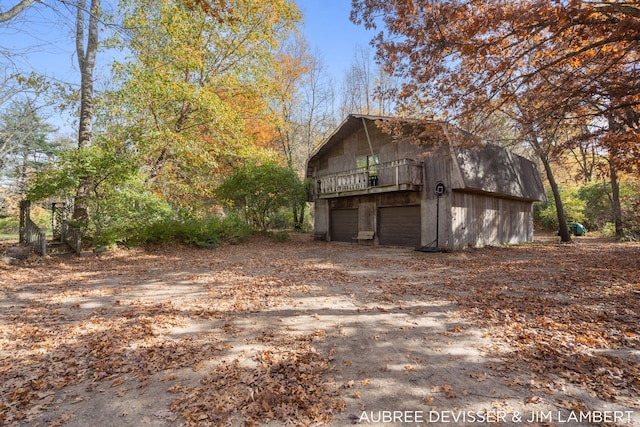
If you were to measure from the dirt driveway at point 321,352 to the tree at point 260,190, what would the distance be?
943 cm

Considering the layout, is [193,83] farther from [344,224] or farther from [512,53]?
[512,53]

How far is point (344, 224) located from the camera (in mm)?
17141

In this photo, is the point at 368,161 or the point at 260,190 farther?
the point at 260,190

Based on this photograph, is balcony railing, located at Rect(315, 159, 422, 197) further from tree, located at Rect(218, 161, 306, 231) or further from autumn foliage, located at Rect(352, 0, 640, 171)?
autumn foliage, located at Rect(352, 0, 640, 171)

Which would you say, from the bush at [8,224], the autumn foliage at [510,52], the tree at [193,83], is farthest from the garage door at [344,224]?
the bush at [8,224]

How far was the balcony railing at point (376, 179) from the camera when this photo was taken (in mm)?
13023

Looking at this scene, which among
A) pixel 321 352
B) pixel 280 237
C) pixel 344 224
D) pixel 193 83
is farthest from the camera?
pixel 344 224

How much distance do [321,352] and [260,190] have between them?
13.6 meters

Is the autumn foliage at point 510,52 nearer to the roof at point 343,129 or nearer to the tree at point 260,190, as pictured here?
the roof at point 343,129

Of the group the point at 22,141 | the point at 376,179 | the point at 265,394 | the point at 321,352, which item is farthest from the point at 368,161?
the point at 22,141

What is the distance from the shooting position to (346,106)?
2698 centimetres

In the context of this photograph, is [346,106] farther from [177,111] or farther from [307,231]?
[177,111]

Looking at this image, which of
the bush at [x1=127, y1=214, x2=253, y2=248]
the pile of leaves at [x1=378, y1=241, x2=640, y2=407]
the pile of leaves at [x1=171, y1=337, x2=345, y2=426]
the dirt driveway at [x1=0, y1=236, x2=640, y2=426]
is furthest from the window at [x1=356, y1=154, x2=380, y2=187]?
the pile of leaves at [x1=171, y1=337, x2=345, y2=426]

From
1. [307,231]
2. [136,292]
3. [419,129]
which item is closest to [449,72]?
[419,129]
